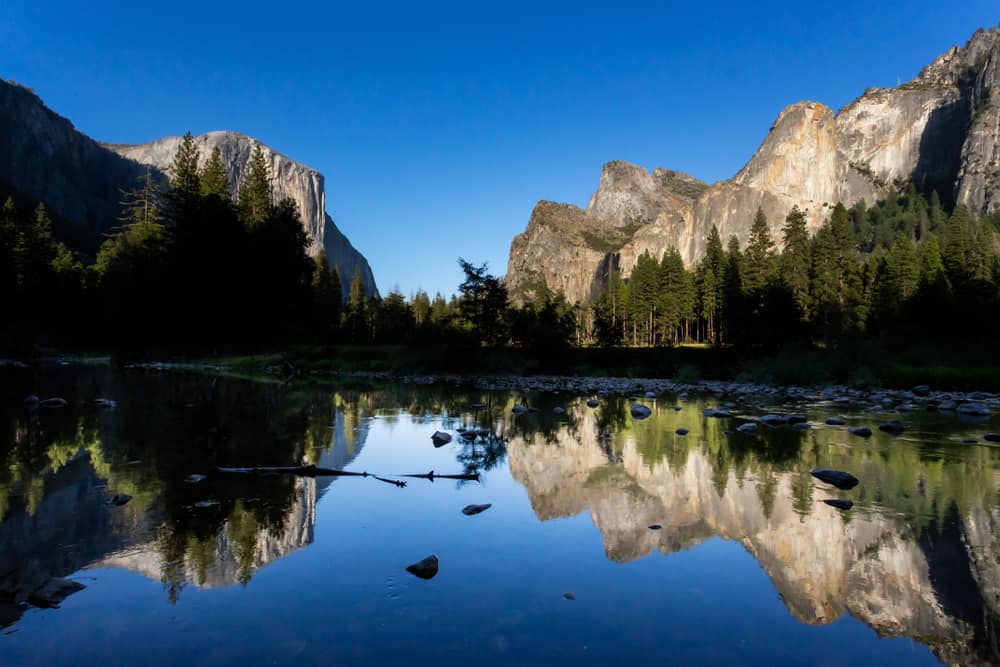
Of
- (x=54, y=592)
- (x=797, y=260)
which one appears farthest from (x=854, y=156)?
(x=54, y=592)

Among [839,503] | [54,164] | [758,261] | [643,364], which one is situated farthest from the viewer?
[54,164]

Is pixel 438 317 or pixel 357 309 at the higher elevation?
pixel 357 309

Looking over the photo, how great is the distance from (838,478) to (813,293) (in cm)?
6588

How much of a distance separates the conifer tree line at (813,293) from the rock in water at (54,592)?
34109 mm

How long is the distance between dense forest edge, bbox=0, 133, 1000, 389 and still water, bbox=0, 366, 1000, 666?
19.1 metres

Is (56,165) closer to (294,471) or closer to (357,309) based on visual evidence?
(357,309)

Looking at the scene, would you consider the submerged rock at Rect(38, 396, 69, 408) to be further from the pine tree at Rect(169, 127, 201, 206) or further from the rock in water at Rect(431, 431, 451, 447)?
the pine tree at Rect(169, 127, 201, 206)

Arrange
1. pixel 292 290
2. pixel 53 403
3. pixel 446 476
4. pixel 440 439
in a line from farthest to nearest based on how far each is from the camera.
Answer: pixel 292 290 < pixel 53 403 < pixel 440 439 < pixel 446 476

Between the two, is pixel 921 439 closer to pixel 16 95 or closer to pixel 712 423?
pixel 712 423

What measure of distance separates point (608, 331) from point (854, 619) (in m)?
61.1

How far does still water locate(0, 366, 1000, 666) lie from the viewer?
3084 mm

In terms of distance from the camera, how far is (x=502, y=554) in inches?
180

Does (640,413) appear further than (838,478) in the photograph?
Yes

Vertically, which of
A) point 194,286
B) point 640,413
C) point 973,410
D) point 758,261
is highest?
point 758,261
